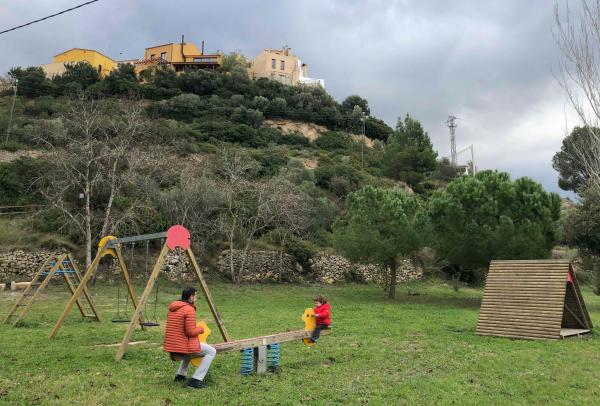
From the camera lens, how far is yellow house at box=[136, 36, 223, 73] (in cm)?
8325

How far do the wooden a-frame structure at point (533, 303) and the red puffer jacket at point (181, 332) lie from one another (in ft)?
26.4

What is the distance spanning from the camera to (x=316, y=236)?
33188 millimetres

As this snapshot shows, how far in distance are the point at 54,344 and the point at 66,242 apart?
18.0 meters

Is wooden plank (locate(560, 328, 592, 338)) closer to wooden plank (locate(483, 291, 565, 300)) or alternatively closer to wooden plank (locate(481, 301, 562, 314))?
wooden plank (locate(481, 301, 562, 314))

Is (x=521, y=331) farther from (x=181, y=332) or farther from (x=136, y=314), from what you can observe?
(x=136, y=314)

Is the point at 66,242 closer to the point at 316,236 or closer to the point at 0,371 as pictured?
the point at 316,236

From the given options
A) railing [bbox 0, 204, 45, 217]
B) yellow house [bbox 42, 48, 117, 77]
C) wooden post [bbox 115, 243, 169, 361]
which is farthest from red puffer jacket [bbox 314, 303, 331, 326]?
yellow house [bbox 42, 48, 117, 77]

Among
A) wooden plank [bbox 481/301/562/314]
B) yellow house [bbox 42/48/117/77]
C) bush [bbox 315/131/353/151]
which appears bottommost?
wooden plank [bbox 481/301/562/314]

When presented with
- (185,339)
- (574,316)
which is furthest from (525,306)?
(185,339)

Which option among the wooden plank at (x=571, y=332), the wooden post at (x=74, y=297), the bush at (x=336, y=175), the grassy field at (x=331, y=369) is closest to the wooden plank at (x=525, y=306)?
the wooden plank at (x=571, y=332)

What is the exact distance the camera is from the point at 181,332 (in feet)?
20.6

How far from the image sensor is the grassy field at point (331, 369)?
5.93 metres

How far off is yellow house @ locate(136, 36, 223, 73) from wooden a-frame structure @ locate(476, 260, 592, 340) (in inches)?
3078

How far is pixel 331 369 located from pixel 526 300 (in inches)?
263
